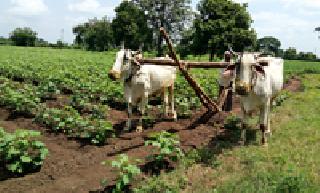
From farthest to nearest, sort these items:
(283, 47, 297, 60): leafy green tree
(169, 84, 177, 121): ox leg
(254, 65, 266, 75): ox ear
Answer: (283, 47, 297, 60): leafy green tree
(169, 84, 177, 121): ox leg
(254, 65, 266, 75): ox ear

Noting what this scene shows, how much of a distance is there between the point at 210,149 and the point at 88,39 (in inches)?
3050

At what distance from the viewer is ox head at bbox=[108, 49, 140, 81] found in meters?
9.79

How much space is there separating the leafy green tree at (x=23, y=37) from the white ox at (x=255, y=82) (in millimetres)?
92746

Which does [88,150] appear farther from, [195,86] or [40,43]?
[40,43]

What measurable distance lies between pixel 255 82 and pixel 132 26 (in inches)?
1940

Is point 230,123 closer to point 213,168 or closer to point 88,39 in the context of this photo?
point 213,168

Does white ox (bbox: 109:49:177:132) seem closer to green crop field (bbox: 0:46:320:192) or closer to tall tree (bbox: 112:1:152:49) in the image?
green crop field (bbox: 0:46:320:192)

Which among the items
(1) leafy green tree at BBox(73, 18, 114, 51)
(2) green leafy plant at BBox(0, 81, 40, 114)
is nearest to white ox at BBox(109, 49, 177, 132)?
(2) green leafy plant at BBox(0, 81, 40, 114)

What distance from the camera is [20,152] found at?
26.0 feet

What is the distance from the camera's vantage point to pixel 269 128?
419 inches

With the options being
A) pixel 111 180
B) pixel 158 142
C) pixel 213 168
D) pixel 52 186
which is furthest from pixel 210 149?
pixel 52 186

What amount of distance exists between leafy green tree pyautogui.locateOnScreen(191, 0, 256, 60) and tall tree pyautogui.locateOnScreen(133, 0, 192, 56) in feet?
59.8

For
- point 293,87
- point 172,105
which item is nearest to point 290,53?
point 293,87

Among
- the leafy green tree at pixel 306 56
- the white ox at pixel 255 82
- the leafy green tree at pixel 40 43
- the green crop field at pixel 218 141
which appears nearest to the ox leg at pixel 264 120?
the white ox at pixel 255 82
